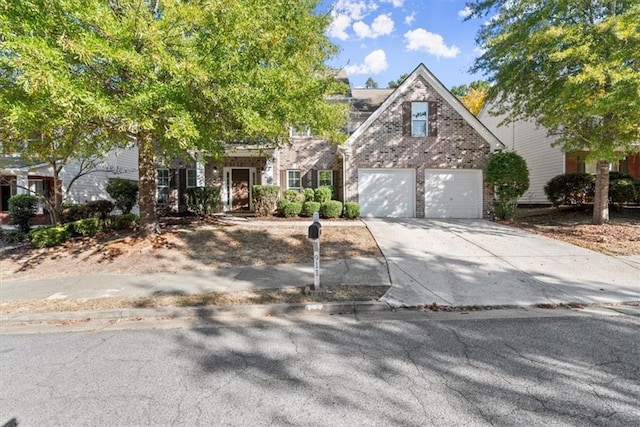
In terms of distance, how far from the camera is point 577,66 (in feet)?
34.3

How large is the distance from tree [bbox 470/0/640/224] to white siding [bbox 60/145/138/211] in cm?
1669

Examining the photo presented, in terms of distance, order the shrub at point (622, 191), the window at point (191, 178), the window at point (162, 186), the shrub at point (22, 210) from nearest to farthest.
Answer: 1. the shrub at point (22, 210)
2. the shrub at point (622, 191)
3. the window at point (162, 186)
4. the window at point (191, 178)

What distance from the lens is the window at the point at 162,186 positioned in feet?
54.9

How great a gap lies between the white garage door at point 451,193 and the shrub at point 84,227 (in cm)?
1263

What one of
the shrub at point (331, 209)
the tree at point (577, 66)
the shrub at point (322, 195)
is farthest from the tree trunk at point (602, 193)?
the shrub at point (322, 195)

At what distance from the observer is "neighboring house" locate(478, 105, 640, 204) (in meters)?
17.3

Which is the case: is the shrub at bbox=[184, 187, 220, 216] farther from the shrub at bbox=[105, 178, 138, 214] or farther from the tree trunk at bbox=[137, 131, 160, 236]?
the tree trunk at bbox=[137, 131, 160, 236]

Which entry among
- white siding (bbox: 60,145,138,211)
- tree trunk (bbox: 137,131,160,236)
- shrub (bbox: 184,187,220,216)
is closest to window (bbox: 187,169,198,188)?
shrub (bbox: 184,187,220,216)

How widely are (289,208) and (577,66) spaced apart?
35.8 feet

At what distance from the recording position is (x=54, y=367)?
12.0 ft

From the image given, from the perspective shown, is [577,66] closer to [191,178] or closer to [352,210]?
[352,210]

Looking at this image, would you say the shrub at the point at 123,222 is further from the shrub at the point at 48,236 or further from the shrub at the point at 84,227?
the shrub at the point at 48,236

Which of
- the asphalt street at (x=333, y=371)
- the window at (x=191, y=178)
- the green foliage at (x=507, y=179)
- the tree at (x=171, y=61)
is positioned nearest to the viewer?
the asphalt street at (x=333, y=371)

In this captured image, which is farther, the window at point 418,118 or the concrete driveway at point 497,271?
the window at point 418,118
